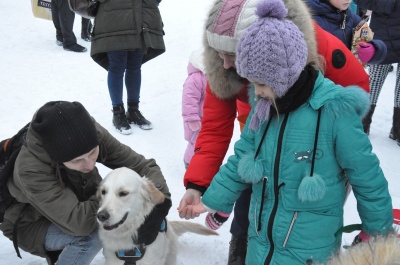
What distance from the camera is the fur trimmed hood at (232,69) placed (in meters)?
1.70

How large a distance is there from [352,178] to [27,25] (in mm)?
8288

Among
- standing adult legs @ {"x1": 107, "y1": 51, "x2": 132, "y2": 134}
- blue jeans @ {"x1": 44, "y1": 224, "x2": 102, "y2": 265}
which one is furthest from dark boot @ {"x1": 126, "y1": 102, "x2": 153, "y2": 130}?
blue jeans @ {"x1": 44, "y1": 224, "x2": 102, "y2": 265}

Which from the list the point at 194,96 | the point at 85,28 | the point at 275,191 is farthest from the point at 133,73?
the point at 85,28

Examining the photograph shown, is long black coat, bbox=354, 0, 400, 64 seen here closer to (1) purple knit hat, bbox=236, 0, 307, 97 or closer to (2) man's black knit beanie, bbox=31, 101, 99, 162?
(1) purple knit hat, bbox=236, 0, 307, 97

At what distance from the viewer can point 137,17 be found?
4180mm

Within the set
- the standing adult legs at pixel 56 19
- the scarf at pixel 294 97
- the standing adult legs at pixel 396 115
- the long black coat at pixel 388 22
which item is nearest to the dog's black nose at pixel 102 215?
the scarf at pixel 294 97

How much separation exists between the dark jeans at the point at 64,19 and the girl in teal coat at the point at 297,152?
19.3ft

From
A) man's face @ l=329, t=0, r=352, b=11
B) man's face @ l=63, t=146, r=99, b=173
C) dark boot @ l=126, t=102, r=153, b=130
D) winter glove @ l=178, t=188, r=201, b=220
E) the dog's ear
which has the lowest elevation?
dark boot @ l=126, t=102, r=153, b=130

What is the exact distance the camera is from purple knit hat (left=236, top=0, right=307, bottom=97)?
154cm

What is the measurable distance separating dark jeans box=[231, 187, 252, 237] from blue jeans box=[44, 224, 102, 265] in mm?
868

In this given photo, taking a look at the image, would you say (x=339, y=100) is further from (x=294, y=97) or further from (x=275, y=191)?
(x=275, y=191)

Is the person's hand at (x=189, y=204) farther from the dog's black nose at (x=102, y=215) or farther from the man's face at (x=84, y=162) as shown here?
the man's face at (x=84, y=162)

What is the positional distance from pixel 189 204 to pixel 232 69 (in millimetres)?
737

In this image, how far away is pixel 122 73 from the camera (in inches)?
171
